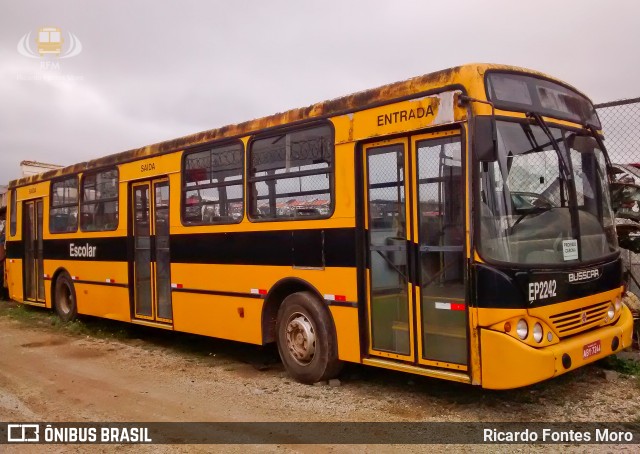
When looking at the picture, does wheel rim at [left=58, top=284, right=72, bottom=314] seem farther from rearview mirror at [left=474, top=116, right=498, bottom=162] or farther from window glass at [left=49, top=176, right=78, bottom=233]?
rearview mirror at [left=474, top=116, right=498, bottom=162]

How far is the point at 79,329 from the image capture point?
1010 centimetres

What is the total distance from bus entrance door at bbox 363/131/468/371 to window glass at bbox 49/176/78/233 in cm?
665

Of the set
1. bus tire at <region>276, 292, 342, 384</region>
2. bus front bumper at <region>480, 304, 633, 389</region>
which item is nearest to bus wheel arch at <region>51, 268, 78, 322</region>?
bus tire at <region>276, 292, 342, 384</region>

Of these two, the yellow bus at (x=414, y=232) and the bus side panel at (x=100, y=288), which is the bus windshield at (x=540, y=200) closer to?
the yellow bus at (x=414, y=232)

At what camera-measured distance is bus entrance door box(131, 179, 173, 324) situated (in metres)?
8.20

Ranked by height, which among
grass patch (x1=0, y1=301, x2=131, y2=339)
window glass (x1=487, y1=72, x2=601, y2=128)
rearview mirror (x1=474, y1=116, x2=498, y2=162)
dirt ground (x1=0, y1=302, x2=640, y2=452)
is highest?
window glass (x1=487, y1=72, x2=601, y2=128)

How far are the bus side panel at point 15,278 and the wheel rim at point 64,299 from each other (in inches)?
77.6

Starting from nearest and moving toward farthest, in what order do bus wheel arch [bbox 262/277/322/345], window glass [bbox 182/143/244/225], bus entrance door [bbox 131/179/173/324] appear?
1. bus wheel arch [bbox 262/277/322/345]
2. window glass [bbox 182/143/244/225]
3. bus entrance door [bbox 131/179/173/324]

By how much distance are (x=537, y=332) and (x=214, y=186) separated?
4.21 metres

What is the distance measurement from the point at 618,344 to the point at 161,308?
19.3ft

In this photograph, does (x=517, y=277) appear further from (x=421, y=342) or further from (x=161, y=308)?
(x=161, y=308)

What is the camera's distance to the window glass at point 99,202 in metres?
→ 9.16

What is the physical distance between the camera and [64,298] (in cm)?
1088

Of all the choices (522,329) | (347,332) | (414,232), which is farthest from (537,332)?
(347,332)
